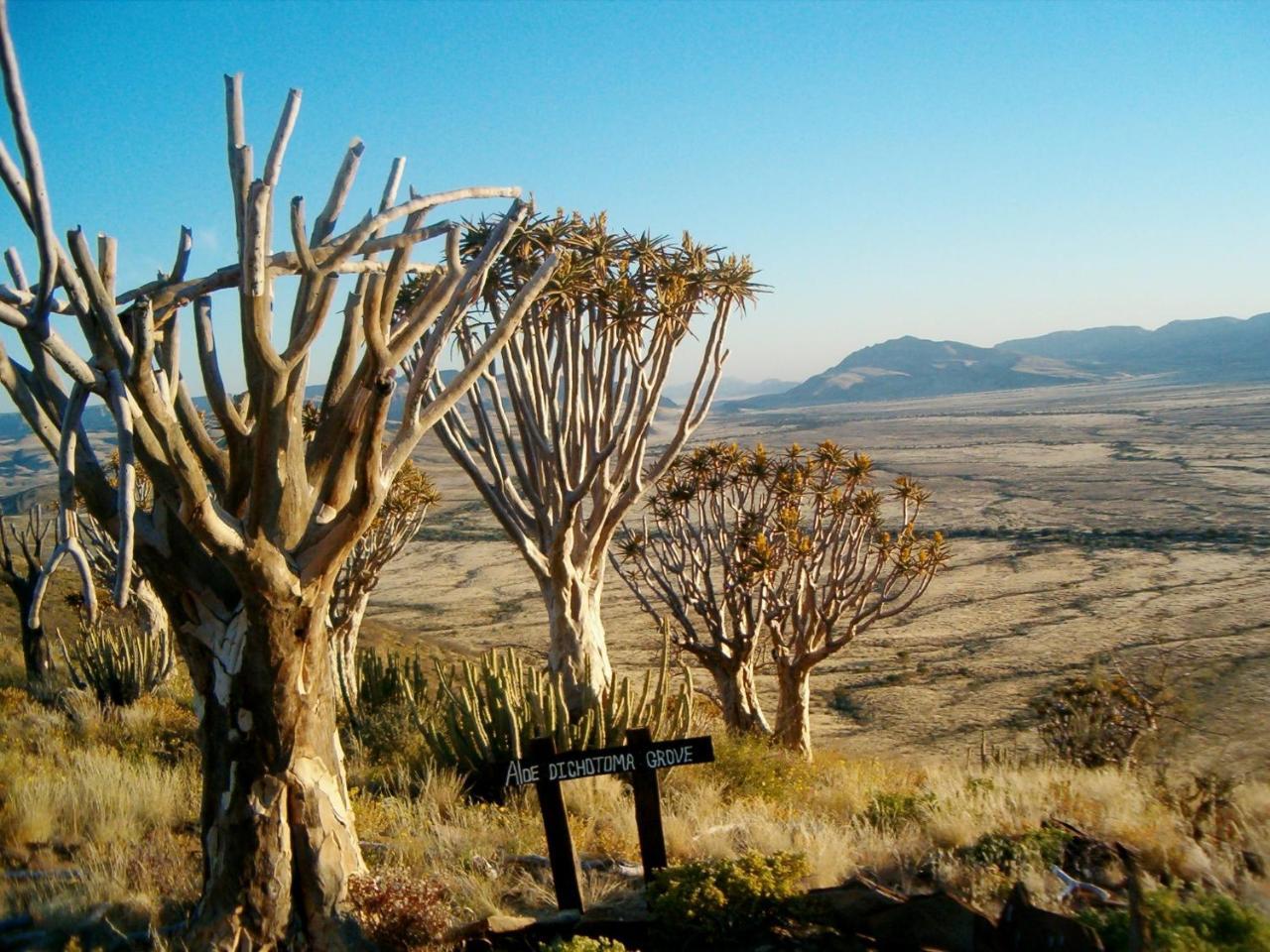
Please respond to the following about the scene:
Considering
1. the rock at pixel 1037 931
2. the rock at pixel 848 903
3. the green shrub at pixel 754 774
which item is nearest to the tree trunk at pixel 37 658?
the green shrub at pixel 754 774

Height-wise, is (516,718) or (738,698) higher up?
(516,718)

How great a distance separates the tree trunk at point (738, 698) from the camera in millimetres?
13758

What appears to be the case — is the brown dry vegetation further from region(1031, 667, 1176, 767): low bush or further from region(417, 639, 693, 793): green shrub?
region(1031, 667, 1176, 767): low bush

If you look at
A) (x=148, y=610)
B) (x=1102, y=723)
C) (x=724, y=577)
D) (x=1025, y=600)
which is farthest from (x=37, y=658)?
(x=1025, y=600)

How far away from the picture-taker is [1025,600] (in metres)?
29.7

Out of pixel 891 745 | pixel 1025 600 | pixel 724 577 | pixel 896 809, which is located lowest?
pixel 1025 600

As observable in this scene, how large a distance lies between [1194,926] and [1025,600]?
27.4 meters

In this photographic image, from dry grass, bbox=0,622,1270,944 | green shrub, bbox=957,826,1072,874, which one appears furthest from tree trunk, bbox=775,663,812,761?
green shrub, bbox=957,826,1072,874

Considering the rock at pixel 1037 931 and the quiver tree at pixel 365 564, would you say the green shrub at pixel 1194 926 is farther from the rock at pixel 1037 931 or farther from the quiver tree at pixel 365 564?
the quiver tree at pixel 365 564

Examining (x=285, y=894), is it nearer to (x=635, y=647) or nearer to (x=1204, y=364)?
(x=635, y=647)

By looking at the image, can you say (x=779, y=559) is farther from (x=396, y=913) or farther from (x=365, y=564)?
(x=396, y=913)

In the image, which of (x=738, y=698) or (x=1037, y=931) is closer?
(x=1037, y=931)

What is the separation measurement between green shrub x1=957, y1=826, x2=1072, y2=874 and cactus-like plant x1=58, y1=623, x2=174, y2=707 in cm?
979

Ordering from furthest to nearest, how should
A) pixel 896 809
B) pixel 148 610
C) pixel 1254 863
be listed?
pixel 148 610 < pixel 896 809 < pixel 1254 863
